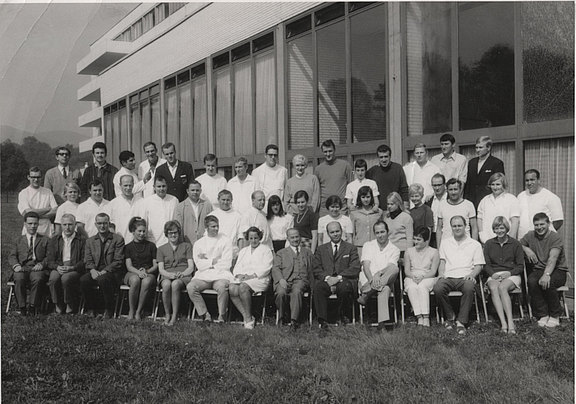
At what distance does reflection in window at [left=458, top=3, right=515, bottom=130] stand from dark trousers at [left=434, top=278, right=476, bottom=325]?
2485 millimetres

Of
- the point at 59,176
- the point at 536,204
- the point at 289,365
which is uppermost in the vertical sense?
the point at 59,176

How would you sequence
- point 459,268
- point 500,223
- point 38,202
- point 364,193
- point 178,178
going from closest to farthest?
point 500,223
point 459,268
point 364,193
point 38,202
point 178,178

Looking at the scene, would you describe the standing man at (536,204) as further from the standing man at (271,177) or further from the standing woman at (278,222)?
the standing man at (271,177)

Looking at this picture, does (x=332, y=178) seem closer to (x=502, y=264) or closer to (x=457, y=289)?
(x=457, y=289)

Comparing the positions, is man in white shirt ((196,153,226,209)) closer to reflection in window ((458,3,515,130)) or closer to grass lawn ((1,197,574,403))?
grass lawn ((1,197,574,403))

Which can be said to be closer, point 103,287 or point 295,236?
point 295,236

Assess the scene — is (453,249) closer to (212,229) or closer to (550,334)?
(550,334)

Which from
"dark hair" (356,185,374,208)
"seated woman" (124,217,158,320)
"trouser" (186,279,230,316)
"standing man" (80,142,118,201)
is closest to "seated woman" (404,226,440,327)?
"dark hair" (356,185,374,208)

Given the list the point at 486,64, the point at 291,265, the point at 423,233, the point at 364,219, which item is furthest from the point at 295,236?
the point at 486,64

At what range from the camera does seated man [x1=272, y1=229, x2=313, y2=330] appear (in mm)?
7266

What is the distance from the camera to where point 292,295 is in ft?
23.6

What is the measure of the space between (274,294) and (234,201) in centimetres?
191

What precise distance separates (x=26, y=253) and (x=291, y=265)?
12.4 ft

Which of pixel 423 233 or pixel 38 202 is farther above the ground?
pixel 38 202
